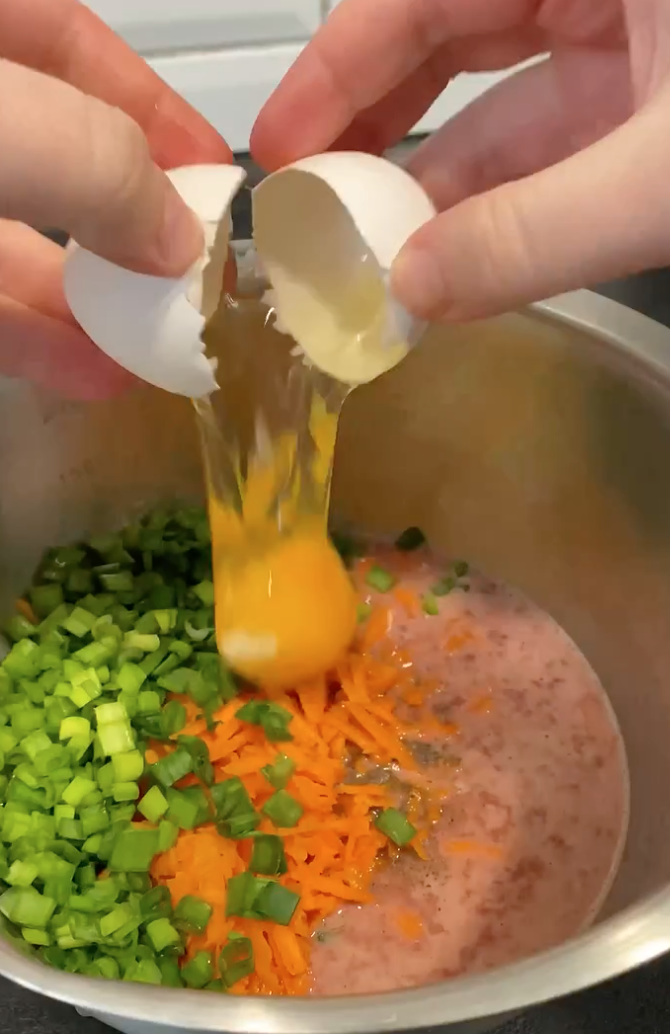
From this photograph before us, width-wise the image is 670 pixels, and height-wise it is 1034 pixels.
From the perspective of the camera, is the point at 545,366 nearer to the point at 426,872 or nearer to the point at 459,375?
the point at 459,375

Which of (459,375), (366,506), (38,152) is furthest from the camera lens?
(366,506)

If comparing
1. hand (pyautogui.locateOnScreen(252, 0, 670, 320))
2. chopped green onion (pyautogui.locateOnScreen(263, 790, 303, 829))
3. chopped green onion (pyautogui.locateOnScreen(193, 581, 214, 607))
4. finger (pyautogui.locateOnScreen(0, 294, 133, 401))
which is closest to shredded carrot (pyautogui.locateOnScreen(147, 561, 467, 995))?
chopped green onion (pyautogui.locateOnScreen(263, 790, 303, 829))

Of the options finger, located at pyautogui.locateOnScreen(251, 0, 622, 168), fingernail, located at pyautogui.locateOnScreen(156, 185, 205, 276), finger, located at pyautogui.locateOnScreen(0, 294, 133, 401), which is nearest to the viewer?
fingernail, located at pyautogui.locateOnScreen(156, 185, 205, 276)

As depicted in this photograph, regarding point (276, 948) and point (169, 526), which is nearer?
point (276, 948)

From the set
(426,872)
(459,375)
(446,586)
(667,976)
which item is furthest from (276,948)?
(459,375)

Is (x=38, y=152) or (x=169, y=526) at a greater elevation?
(x=38, y=152)

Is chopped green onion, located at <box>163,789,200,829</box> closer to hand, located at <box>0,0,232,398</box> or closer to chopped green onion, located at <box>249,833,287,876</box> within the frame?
chopped green onion, located at <box>249,833,287,876</box>

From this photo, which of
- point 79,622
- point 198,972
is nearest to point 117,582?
point 79,622
